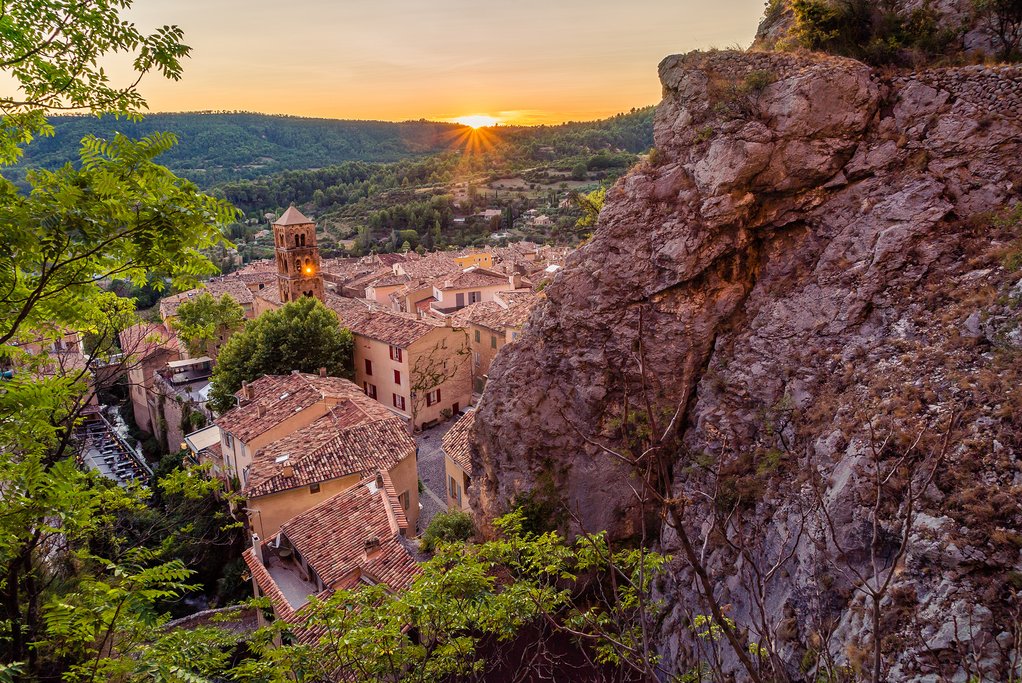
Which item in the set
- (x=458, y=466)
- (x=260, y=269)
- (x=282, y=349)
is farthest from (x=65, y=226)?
(x=260, y=269)

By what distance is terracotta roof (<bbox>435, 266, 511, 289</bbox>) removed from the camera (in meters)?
51.1

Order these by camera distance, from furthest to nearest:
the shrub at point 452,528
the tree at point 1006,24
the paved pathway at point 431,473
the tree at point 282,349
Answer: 1. the tree at point 282,349
2. the paved pathway at point 431,473
3. the shrub at point 452,528
4. the tree at point 1006,24

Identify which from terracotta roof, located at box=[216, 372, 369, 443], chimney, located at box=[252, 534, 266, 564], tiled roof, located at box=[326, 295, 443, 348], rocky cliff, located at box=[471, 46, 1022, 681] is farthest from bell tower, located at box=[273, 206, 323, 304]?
rocky cliff, located at box=[471, 46, 1022, 681]

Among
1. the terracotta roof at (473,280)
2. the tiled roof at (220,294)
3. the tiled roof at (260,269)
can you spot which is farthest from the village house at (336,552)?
the tiled roof at (260,269)

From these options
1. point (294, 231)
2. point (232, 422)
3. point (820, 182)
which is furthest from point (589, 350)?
point (294, 231)

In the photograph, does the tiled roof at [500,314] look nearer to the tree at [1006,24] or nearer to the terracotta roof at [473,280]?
the terracotta roof at [473,280]

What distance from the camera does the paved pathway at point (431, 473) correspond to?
83.7ft

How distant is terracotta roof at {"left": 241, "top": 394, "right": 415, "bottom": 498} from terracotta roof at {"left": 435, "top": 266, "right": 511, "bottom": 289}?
26339 mm

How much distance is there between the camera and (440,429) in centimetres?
3578

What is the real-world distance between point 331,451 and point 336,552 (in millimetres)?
5731

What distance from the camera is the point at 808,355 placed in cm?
1148

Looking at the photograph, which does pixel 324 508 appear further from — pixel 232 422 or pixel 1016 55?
pixel 1016 55

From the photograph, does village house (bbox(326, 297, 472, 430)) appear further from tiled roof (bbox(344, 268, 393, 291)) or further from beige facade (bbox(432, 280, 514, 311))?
tiled roof (bbox(344, 268, 393, 291))

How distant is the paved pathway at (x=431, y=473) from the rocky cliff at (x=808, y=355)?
9.38 meters
